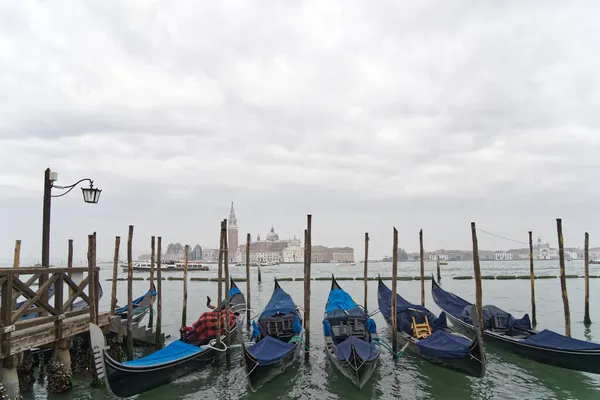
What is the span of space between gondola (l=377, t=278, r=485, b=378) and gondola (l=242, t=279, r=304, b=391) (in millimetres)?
2506

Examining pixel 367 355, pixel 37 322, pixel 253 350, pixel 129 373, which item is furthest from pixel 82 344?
pixel 367 355

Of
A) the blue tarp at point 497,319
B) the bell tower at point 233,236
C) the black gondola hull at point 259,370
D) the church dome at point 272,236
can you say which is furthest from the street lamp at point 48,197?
the church dome at point 272,236

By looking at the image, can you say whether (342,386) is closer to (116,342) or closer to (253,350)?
(253,350)

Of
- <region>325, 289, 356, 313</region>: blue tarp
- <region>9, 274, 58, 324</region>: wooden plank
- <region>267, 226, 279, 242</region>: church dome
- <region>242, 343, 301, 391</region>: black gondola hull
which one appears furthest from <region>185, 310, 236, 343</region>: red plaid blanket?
<region>267, 226, 279, 242</region>: church dome

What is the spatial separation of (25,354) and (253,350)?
4198mm

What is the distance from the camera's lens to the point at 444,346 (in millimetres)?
7629

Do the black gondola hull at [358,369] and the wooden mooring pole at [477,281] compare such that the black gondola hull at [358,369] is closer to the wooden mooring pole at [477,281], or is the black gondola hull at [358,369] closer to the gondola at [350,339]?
the gondola at [350,339]

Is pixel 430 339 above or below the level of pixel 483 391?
above

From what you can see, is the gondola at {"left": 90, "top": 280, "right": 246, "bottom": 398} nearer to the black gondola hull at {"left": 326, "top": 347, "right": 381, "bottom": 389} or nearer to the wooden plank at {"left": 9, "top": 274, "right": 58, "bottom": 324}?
the wooden plank at {"left": 9, "top": 274, "right": 58, "bottom": 324}

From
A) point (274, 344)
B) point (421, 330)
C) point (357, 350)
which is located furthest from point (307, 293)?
point (421, 330)

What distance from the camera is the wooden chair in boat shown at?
31.2ft

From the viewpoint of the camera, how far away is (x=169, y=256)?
154 meters

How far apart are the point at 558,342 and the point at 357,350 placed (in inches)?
147

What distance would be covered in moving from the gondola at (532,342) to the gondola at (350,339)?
2.00 meters
